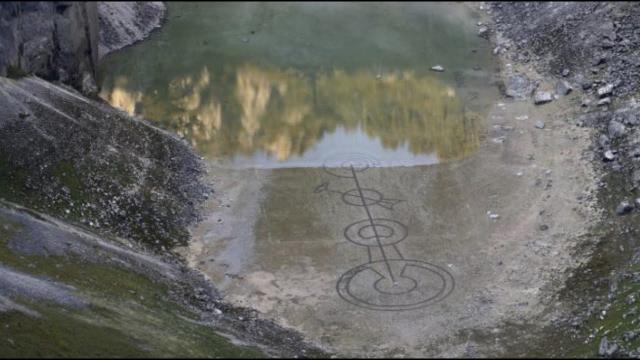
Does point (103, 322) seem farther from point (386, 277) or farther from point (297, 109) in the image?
point (297, 109)

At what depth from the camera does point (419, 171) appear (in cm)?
6016

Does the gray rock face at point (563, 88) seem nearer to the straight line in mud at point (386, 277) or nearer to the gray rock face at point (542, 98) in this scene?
the gray rock face at point (542, 98)

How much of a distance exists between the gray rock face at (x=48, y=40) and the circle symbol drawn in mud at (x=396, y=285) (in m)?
25.8

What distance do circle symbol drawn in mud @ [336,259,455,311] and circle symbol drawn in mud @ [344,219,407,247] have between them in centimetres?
224

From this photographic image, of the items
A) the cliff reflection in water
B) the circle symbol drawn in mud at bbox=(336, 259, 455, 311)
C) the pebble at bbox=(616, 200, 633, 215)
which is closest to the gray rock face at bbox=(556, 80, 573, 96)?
the cliff reflection in water

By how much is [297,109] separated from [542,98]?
60.5 feet

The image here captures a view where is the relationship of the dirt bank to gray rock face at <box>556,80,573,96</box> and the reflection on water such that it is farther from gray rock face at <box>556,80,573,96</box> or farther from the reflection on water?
the reflection on water

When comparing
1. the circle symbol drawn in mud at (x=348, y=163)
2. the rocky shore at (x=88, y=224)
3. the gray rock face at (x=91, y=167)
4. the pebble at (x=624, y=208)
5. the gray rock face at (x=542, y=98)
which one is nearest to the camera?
the rocky shore at (x=88, y=224)

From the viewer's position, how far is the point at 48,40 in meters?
66.4

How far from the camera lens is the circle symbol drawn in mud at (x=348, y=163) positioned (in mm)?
60469

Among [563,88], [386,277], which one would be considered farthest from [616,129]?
[386,277]

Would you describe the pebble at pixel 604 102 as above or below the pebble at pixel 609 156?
above

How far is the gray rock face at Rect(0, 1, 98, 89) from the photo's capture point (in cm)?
5931

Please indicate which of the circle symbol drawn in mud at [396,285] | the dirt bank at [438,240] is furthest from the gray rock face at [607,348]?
the circle symbol drawn in mud at [396,285]
